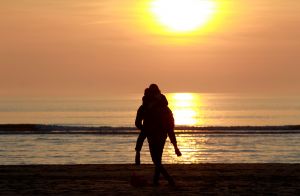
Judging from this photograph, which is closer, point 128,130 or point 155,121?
point 155,121

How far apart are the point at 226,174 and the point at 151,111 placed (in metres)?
3.85

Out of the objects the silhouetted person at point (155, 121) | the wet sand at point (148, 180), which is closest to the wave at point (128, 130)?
the wet sand at point (148, 180)

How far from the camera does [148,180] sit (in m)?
18.4

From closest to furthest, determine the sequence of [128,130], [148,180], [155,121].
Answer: [155,121], [148,180], [128,130]

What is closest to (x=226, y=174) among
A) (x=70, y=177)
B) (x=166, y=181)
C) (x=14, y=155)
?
(x=166, y=181)

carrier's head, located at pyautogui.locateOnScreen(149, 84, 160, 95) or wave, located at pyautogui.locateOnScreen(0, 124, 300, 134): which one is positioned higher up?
carrier's head, located at pyautogui.locateOnScreen(149, 84, 160, 95)

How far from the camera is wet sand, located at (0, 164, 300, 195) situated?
15977mm

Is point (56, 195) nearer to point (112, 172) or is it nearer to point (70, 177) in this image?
point (70, 177)

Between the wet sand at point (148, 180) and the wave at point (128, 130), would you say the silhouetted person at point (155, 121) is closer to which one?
the wet sand at point (148, 180)

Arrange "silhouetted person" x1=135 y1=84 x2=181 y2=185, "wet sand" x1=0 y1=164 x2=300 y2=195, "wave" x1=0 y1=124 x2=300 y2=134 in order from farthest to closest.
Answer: "wave" x1=0 y1=124 x2=300 y2=134
"silhouetted person" x1=135 y1=84 x2=181 y2=185
"wet sand" x1=0 y1=164 x2=300 y2=195

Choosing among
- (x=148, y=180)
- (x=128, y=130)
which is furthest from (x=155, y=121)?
(x=128, y=130)

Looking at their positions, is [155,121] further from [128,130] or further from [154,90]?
[128,130]

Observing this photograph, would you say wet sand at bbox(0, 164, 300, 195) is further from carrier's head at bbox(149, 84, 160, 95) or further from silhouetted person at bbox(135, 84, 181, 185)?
carrier's head at bbox(149, 84, 160, 95)

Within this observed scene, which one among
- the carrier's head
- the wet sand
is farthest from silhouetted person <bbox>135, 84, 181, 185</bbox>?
the wet sand
